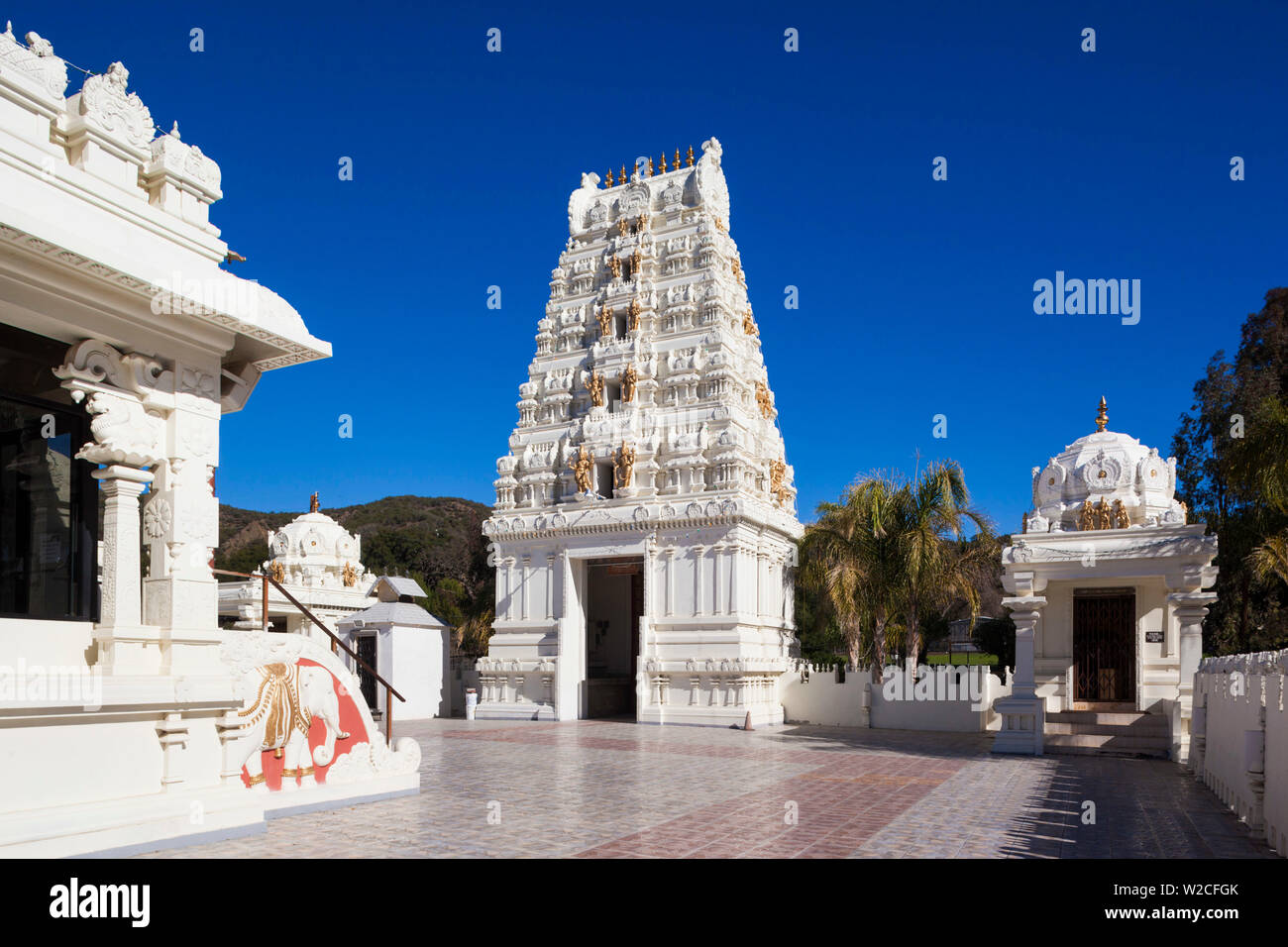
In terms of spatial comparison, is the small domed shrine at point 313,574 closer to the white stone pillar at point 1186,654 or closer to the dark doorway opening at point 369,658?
the dark doorway opening at point 369,658

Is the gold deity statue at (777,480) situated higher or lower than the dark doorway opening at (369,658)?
higher

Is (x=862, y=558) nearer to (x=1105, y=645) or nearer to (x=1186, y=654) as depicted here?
(x=1105, y=645)

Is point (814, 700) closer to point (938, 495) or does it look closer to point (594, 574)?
point (938, 495)

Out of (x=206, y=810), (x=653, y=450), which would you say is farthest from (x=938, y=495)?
(x=206, y=810)

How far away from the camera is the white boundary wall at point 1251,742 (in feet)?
27.6

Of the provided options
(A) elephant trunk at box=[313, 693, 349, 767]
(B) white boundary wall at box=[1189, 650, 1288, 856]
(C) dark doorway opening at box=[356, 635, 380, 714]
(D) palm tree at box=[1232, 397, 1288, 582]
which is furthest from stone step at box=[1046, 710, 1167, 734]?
(C) dark doorway opening at box=[356, 635, 380, 714]

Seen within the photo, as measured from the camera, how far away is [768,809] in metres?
11.0

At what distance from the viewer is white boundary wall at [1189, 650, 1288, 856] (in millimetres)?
8414

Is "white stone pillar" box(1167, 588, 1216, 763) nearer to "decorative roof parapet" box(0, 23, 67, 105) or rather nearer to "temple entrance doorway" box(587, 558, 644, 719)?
"temple entrance doorway" box(587, 558, 644, 719)

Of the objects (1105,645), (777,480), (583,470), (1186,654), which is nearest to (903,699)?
(1105,645)

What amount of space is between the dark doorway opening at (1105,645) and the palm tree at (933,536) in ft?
9.58

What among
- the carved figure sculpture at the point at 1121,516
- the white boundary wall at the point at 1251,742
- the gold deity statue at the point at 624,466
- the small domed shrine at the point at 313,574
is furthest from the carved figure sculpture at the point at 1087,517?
the small domed shrine at the point at 313,574

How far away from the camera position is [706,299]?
27.6m
